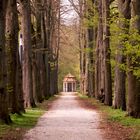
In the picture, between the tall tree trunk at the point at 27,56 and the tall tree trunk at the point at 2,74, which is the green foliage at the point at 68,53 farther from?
the tall tree trunk at the point at 2,74

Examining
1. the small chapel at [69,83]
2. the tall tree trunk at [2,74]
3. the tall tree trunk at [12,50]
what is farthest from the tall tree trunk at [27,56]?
the small chapel at [69,83]

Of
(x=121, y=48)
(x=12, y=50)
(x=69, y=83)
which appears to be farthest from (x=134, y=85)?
(x=69, y=83)

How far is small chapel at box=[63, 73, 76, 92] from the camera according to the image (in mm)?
104562

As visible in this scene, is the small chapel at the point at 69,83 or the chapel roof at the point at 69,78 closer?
the chapel roof at the point at 69,78

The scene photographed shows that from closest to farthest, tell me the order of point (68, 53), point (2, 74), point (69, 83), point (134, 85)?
1. point (2, 74)
2. point (134, 85)
3. point (68, 53)
4. point (69, 83)

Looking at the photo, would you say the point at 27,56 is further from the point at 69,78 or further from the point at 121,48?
the point at 69,78

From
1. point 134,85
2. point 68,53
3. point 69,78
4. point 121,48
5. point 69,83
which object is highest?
point 68,53

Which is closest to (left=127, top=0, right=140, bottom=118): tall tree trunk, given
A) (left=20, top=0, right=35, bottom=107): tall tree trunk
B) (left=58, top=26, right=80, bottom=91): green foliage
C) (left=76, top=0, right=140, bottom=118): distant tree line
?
(left=76, top=0, right=140, bottom=118): distant tree line

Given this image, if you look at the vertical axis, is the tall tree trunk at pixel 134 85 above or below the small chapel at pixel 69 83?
above

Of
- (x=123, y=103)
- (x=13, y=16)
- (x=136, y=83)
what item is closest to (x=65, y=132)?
(x=136, y=83)

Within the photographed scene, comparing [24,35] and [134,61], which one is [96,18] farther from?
[134,61]

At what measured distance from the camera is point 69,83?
4218 inches

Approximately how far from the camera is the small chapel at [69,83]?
105 metres

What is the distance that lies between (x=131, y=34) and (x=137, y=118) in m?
4.14
